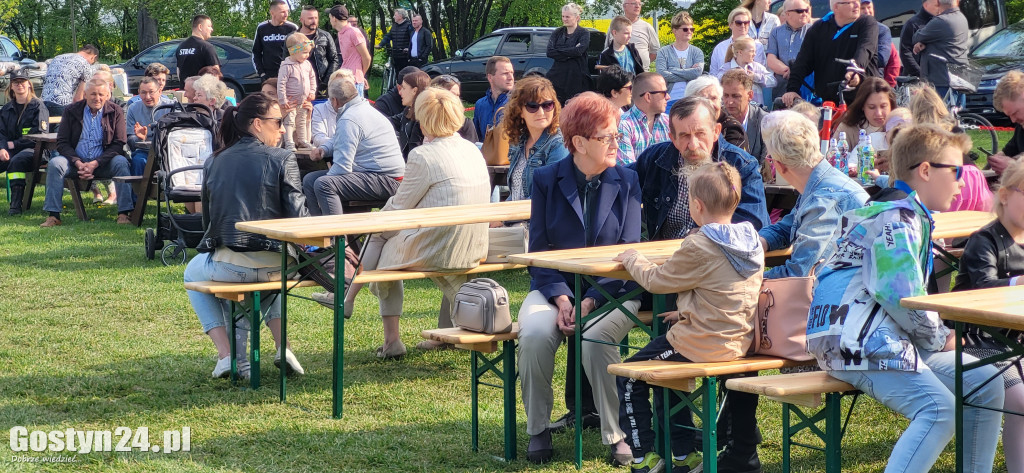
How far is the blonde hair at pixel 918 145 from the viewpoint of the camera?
3916 millimetres

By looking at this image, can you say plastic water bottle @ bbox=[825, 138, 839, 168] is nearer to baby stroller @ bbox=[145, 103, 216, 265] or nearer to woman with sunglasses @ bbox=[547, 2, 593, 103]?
baby stroller @ bbox=[145, 103, 216, 265]

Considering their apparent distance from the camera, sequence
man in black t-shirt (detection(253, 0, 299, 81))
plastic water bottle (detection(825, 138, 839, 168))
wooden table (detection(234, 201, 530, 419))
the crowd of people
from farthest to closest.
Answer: man in black t-shirt (detection(253, 0, 299, 81))
plastic water bottle (detection(825, 138, 839, 168))
wooden table (detection(234, 201, 530, 419))
the crowd of people

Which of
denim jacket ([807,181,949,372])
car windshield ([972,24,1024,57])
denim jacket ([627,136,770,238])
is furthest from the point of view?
car windshield ([972,24,1024,57])

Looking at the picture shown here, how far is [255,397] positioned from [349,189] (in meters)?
3.07

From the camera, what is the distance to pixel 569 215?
504 cm

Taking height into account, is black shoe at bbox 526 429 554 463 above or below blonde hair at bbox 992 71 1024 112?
below

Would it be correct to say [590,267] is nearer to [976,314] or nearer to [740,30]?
[976,314]

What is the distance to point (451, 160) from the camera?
641cm

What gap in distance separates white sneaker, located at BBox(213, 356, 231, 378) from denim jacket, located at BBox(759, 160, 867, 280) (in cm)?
311

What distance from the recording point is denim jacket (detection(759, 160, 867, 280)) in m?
4.48

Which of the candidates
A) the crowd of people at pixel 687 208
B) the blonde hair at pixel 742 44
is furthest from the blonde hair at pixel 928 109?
the blonde hair at pixel 742 44

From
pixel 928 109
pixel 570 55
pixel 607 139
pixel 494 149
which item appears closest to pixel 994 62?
pixel 570 55

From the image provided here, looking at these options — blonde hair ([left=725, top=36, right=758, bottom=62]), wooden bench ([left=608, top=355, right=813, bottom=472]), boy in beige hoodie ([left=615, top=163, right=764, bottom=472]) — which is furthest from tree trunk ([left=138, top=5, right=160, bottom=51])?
wooden bench ([left=608, top=355, right=813, bottom=472])

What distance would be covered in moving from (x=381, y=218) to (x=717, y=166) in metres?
1.98
